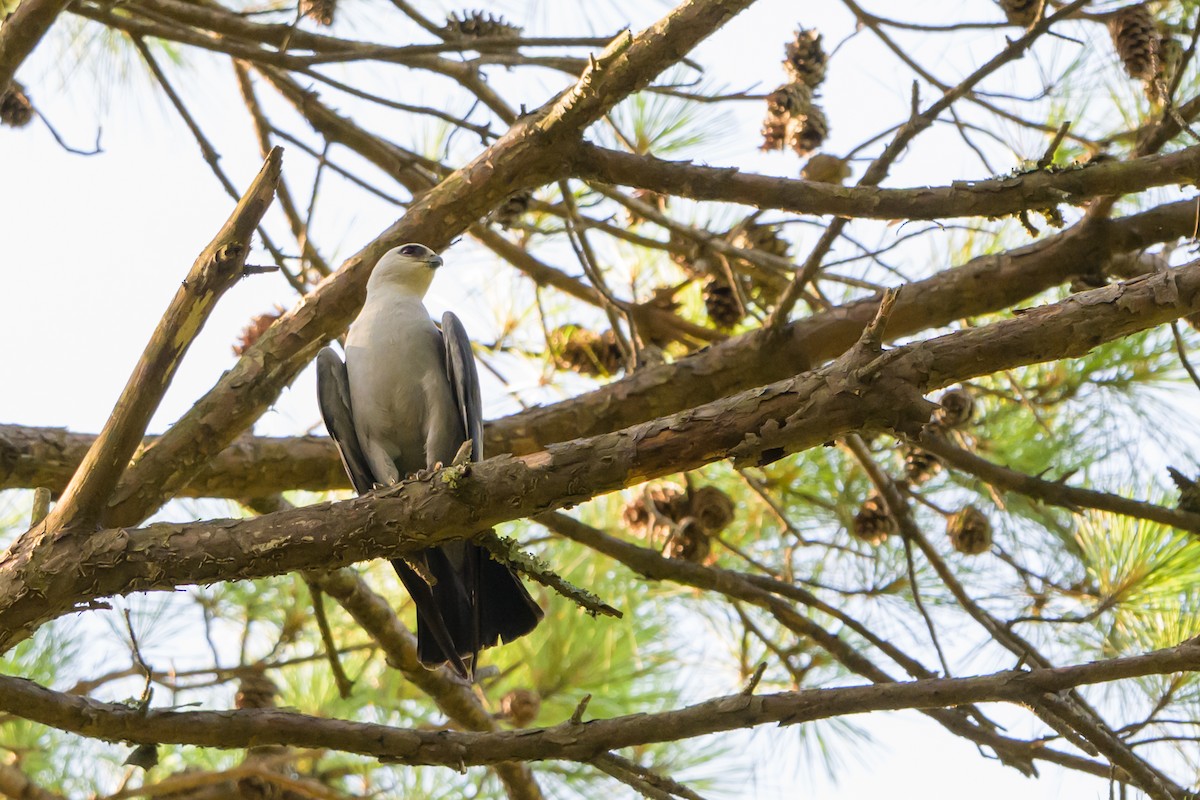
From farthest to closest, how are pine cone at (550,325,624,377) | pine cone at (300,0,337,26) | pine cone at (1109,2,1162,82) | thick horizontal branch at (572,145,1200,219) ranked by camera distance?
pine cone at (550,325,624,377), pine cone at (300,0,337,26), pine cone at (1109,2,1162,82), thick horizontal branch at (572,145,1200,219)

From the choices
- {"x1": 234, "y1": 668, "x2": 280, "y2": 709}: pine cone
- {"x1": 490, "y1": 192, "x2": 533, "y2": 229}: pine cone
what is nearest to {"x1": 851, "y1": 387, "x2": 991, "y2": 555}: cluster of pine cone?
{"x1": 490, "y1": 192, "x2": 533, "y2": 229}: pine cone

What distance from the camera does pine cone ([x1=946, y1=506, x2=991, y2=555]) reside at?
411 centimetres

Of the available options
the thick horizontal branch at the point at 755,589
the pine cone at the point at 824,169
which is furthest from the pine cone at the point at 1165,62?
the thick horizontal branch at the point at 755,589

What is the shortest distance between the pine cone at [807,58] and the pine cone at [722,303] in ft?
2.80

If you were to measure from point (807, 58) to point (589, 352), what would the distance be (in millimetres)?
1461

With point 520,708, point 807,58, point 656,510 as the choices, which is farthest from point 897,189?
point 520,708

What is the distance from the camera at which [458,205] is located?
11.0 ft

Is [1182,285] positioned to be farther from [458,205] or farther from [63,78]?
[63,78]

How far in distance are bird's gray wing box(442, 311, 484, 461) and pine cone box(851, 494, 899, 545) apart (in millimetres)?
1649

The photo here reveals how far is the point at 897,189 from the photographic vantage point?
10.2 ft

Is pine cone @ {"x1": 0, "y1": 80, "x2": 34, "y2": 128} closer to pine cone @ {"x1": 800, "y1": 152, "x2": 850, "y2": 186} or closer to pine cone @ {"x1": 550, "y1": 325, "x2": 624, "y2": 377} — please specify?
pine cone @ {"x1": 550, "y1": 325, "x2": 624, "y2": 377}

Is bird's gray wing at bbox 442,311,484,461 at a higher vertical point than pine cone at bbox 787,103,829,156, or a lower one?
lower

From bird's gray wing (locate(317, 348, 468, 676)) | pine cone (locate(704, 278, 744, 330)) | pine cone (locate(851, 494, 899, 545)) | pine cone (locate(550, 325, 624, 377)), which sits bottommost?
bird's gray wing (locate(317, 348, 468, 676))

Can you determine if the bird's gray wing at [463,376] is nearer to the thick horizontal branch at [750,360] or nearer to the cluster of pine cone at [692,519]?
the thick horizontal branch at [750,360]
